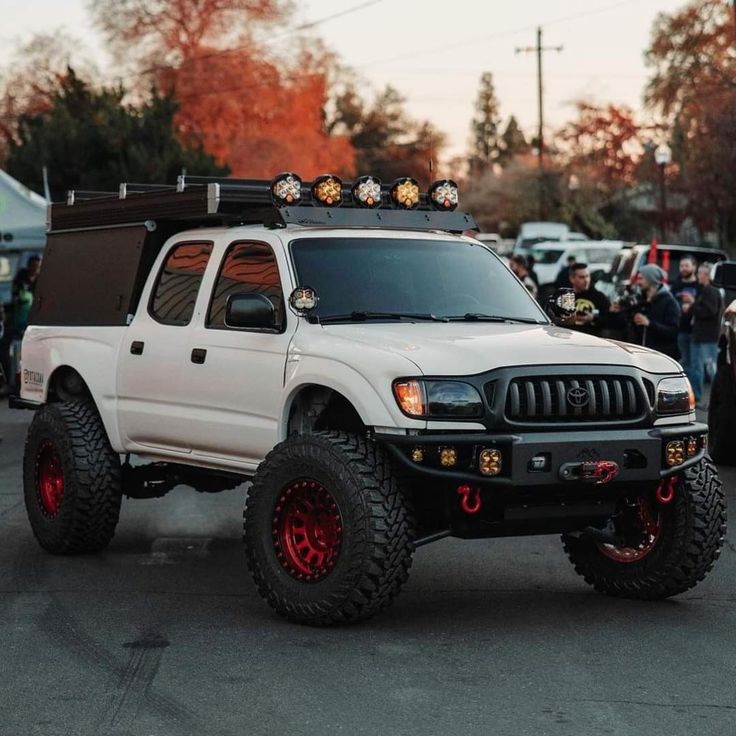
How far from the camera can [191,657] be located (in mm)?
6992

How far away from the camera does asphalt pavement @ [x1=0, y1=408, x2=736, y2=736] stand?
6008mm

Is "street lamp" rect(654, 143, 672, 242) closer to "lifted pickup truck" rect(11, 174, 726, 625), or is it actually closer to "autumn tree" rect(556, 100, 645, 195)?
"autumn tree" rect(556, 100, 645, 195)

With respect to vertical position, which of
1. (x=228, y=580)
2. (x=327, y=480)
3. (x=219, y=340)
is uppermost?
(x=219, y=340)

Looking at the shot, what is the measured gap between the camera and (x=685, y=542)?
8023 mm

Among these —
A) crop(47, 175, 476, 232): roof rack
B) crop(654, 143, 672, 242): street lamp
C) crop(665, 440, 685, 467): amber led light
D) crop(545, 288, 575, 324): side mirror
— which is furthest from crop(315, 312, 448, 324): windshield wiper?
crop(654, 143, 672, 242): street lamp

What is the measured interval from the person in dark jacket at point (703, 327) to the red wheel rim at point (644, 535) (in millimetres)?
10861

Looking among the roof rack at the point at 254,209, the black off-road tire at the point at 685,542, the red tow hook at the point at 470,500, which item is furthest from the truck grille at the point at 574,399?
the roof rack at the point at 254,209

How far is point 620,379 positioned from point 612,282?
20682mm

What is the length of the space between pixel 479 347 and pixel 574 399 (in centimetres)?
49

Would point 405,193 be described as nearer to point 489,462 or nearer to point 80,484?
point 489,462

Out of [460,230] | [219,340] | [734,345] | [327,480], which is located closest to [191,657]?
[327,480]

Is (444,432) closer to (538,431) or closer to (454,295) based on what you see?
(538,431)

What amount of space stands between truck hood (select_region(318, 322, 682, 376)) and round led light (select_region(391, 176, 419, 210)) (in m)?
1.09

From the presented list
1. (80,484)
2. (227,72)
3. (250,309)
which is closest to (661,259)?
(80,484)
